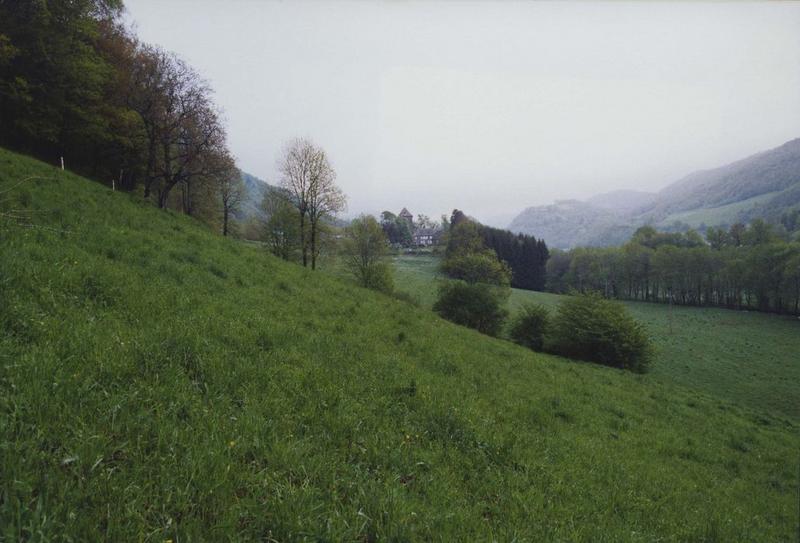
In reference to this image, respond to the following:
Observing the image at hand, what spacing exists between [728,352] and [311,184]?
2343 inches

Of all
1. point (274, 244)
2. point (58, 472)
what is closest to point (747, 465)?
point (58, 472)

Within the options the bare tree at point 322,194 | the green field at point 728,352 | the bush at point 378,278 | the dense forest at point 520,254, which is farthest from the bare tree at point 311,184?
the dense forest at point 520,254

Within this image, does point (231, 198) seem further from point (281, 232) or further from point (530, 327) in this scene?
point (530, 327)

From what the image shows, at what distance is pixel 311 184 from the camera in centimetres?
3988

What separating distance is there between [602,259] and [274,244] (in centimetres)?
10760

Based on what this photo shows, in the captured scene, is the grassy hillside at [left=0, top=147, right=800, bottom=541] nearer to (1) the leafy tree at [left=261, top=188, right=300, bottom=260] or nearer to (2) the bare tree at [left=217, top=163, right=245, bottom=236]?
(1) the leafy tree at [left=261, top=188, right=300, bottom=260]

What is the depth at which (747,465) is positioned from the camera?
11156mm

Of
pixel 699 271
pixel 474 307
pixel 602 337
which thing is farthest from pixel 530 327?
Answer: pixel 699 271

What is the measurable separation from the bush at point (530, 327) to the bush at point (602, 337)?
245 centimetres

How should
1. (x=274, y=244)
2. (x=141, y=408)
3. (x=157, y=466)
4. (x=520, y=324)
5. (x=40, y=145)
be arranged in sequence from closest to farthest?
(x=157, y=466) → (x=141, y=408) → (x=40, y=145) → (x=520, y=324) → (x=274, y=244)

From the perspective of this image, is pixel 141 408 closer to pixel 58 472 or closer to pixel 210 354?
pixel 58 472

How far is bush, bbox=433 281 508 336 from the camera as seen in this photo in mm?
44219

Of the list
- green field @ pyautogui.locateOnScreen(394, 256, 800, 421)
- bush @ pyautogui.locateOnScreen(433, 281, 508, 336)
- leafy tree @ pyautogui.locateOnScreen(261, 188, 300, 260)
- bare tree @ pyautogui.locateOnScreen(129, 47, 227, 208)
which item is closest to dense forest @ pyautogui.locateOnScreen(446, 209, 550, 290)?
green field @ pyautogui.locateOnScreen(394, 256, 800, 421)

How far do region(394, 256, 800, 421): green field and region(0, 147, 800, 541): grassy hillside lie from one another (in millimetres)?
24707
